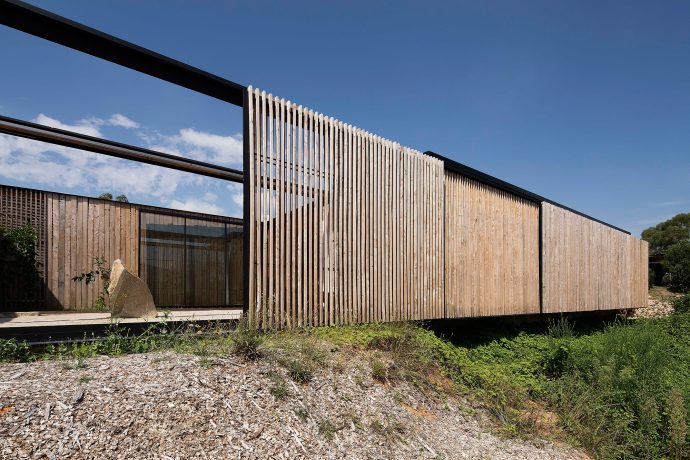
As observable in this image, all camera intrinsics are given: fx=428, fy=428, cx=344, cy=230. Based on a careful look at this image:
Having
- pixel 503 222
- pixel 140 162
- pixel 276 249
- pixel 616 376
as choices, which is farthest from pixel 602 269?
pixel 140 162

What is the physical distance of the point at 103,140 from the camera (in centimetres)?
684

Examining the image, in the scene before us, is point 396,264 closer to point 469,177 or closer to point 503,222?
point 469,177

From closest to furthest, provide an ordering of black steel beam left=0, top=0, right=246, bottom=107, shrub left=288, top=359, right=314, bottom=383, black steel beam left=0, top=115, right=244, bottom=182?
shrub left=288, top=359, right=314, bottom=383 → black steel beam left=0, top=0, right=246, bottom=107 → black steel beam left=0, top=115, right=244, bottom=182

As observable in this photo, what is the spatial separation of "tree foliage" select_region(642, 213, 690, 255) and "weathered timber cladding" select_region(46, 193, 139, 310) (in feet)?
118

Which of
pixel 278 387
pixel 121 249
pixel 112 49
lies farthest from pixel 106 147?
pixel 278 387

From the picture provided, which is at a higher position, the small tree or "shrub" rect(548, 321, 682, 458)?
the small tree

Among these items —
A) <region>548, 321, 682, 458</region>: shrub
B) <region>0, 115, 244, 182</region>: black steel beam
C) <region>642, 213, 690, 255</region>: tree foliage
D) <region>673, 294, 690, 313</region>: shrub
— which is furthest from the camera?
<region>642, 213, 690, 255</region>: tree foliage

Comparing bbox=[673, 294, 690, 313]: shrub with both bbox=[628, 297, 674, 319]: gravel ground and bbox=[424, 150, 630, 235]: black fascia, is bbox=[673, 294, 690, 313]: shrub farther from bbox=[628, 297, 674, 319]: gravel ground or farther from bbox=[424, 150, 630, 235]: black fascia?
bbox=[424, 150, 630, 235]: black fascia

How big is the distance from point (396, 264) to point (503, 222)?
3779mm

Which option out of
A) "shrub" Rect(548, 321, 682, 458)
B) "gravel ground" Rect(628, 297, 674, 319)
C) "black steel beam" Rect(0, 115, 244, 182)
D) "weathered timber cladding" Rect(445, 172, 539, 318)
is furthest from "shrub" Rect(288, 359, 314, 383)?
"gravel ground" Rect(628, 297, 674, 319)

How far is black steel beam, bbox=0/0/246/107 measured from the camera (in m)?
4.04

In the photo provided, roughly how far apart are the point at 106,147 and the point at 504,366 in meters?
→ 7.57

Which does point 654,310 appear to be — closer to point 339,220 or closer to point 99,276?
point 339,220

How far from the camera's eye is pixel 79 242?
8289 millimetres
